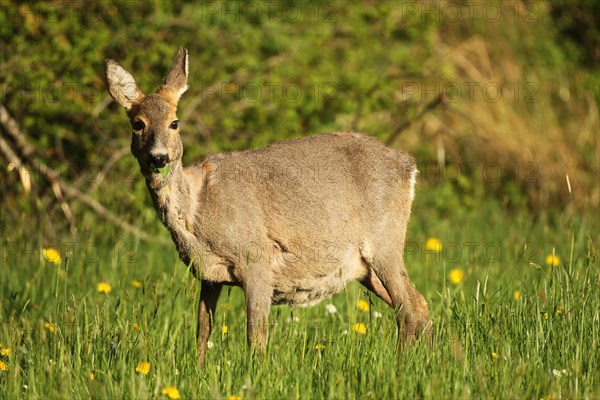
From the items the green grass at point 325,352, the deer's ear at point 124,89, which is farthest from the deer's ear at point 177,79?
the green grass at point 325,352

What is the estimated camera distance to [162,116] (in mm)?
5891

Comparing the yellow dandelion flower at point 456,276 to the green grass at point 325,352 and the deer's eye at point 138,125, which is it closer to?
the green grass at point 325,352

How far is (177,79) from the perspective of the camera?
6355 mm

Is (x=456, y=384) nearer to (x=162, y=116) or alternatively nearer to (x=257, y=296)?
(x=257, y=296)

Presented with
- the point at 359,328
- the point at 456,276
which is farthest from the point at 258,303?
the point at 456,276

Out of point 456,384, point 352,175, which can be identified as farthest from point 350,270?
point 456,384

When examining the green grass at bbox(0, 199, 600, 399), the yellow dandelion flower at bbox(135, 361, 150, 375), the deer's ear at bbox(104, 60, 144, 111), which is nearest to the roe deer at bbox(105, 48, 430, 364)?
the deer's ear at bbox(104, 60, 144, 111)

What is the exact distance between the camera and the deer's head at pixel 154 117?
225 inches

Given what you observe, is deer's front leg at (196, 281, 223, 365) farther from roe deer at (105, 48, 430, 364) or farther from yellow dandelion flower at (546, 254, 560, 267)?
yellow dandelion flower at (546, 254, 560, 267)

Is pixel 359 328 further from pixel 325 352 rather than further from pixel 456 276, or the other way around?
pixel 456 276

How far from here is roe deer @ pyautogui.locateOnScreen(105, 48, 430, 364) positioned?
5.95 metres

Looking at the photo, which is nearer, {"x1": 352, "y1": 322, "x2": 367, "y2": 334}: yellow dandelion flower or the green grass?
the green grass

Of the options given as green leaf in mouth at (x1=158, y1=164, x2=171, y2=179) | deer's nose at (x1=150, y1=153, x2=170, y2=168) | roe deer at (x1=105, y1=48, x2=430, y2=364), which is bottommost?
roe deer at (x1=105, y1=48, x2=430, y2=364)

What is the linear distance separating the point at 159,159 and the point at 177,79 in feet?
3.00
